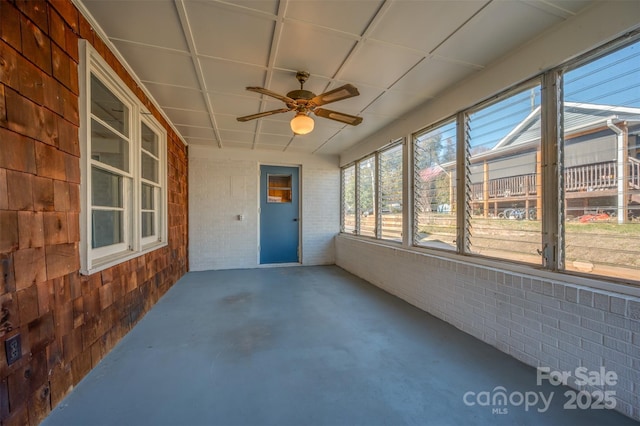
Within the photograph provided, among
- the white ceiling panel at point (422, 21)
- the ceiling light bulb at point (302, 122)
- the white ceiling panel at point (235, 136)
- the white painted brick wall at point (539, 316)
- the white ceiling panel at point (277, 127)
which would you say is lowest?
the white painted brick wall at point (539, 316)

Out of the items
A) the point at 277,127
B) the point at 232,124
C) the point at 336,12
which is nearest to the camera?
the point at 336,12

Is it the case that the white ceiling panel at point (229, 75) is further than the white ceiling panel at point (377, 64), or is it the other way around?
the white ceiling panel at point (229, 75)

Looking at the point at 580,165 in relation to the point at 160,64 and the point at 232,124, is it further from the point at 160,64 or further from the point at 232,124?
the point at 232,124

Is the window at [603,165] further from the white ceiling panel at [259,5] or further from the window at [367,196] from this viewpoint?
the window at [367,196]

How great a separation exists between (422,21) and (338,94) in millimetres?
807

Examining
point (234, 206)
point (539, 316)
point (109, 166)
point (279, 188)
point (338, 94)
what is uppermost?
point (338, 94)

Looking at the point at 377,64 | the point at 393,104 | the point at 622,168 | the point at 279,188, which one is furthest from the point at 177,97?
the point at 622,168

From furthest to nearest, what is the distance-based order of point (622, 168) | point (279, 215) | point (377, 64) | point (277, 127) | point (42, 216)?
1. point (279, 215)
2. point (277, 127)
3. point (377, 64)
4. point (622, 168)
5. point (42, 216)

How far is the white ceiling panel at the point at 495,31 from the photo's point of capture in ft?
6.26

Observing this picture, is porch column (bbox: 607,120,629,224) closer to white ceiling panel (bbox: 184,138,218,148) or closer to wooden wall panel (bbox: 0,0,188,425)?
wooden wall panel (bbox: 0,0,188,425)

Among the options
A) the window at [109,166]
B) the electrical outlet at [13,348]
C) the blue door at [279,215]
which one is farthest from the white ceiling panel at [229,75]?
the blue door at [279,215]

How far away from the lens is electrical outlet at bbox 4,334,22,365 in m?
1.36

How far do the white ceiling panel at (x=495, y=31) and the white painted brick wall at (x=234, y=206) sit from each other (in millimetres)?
4105

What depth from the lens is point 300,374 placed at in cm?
203
